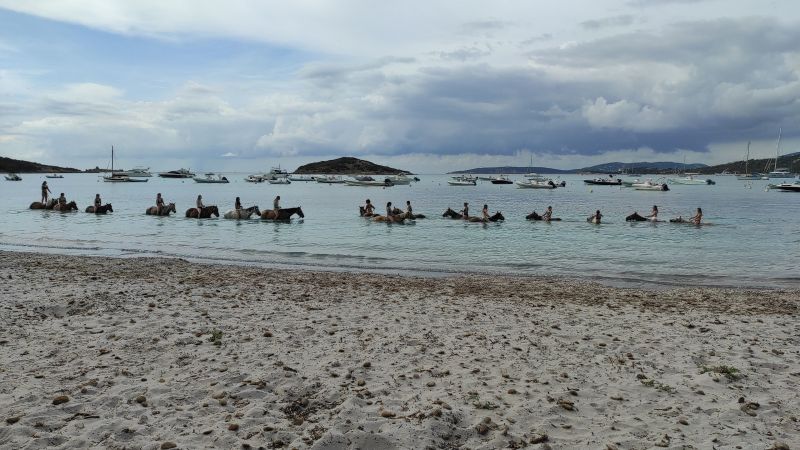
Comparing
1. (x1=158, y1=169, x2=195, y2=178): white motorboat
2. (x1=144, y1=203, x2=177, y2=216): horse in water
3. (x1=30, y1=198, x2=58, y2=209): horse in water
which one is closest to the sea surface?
(x1=144, y1=203, x2=177, y2=216): horse in water

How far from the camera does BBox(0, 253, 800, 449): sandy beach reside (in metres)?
5.52

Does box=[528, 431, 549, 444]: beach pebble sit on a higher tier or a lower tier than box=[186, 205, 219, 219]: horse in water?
lower

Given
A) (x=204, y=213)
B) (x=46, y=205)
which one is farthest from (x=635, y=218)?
(x=46, y=205)

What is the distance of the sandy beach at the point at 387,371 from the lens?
552 centimetres

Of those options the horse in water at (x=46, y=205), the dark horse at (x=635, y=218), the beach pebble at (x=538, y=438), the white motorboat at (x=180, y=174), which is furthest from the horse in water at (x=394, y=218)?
the white motorboat at (x=180, y=174)

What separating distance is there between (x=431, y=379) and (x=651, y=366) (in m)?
3.04

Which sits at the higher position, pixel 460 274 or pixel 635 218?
pixel 635 218

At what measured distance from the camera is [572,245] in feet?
85.2

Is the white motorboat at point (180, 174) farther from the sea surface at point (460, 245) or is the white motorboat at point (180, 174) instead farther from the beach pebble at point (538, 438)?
the beach pebble at point (538, 438)

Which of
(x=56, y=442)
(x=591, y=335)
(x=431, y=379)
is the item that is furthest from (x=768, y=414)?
(x=56, y=442)

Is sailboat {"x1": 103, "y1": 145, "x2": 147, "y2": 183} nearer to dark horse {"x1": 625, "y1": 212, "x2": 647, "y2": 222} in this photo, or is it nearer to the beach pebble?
dark horse {"x1": 625, "y1": 212, "x2": 647, "y2": 222}

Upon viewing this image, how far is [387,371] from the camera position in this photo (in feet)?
23.6

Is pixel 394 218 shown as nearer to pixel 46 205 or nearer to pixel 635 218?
pixel 635 218

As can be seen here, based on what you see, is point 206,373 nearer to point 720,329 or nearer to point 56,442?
point 56,442
